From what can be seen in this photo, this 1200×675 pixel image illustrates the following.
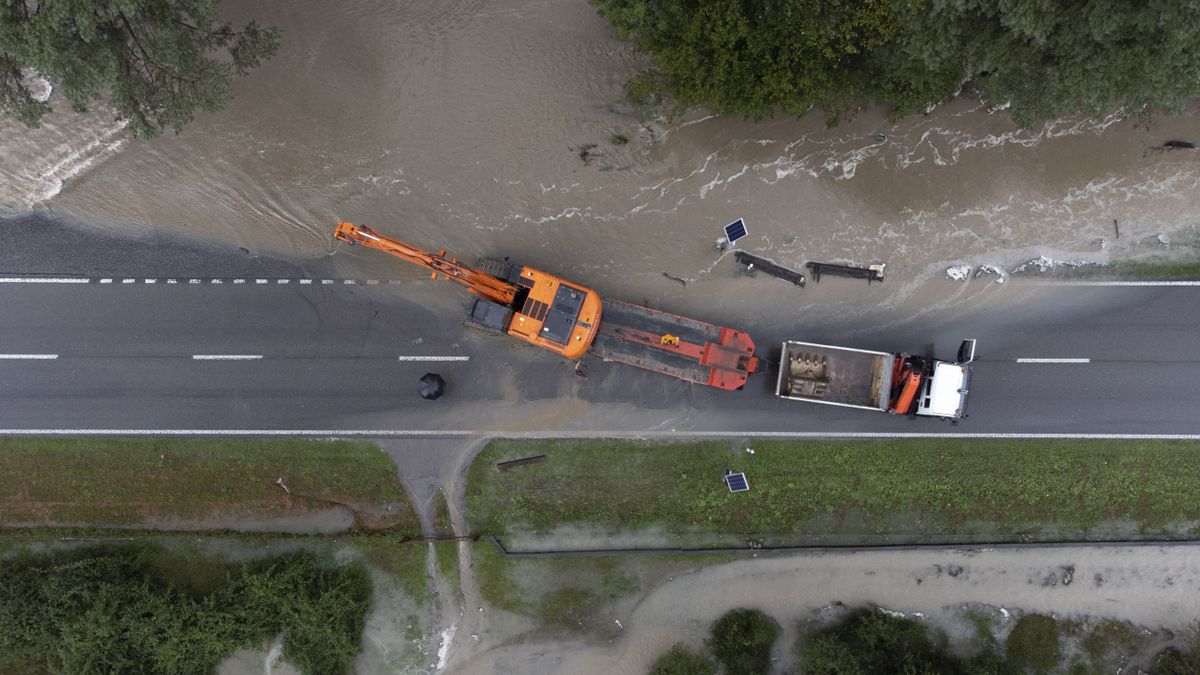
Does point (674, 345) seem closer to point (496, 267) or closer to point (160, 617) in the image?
point (496, 267)

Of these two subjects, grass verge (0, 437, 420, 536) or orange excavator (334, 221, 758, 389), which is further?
grass verge (0, 437, 420, 536)

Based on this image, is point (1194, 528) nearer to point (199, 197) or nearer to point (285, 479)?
point (285, 479)

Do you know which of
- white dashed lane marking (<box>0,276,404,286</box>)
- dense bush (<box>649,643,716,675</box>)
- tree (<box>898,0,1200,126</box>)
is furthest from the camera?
white dashed lane marking (<box>0,276,404,286</box>)

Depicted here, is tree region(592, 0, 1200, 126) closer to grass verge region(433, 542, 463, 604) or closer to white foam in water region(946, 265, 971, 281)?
white foam in water region(946, 265, 971, 281)

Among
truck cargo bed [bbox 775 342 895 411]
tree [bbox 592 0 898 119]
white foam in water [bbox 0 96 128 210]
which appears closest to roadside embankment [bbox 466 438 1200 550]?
truck cargo bed [bbox 775 342 895 411]

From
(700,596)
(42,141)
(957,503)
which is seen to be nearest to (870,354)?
(957,503)

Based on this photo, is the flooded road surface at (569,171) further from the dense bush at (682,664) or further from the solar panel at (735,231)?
the dense bush at (682,664)

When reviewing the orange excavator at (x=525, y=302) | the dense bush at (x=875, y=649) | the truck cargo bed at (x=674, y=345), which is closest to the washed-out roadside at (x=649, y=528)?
the dense bush at (x=875, y=649)
